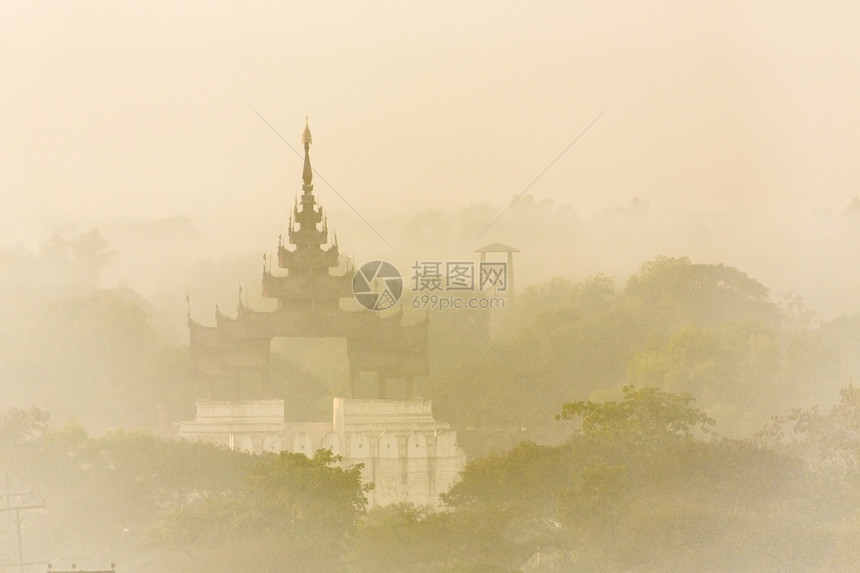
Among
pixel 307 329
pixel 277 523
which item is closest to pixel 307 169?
pixel 307 329

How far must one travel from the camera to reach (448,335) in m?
51.6

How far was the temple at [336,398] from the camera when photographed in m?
44.2

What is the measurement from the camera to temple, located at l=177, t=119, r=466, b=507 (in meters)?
44.2

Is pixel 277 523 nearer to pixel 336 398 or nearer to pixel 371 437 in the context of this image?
pixel 371 437

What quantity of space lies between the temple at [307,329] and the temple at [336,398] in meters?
0.02

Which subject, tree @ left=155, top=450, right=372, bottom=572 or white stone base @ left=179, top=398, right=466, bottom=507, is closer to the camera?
tree @ left=155, top=450, right=372, bottom=572

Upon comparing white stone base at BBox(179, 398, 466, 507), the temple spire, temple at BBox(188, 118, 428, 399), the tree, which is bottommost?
the tree

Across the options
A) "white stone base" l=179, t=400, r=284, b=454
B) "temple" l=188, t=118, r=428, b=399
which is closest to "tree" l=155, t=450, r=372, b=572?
"white stone base" l=179, t=400, r=284, b=454

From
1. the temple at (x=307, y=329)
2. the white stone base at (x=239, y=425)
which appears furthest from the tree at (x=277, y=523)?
the temple at (x=307, y=329)

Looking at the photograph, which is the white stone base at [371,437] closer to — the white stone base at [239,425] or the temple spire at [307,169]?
the white stone base at [239,425]

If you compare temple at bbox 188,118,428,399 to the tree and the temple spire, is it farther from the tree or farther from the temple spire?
the tree

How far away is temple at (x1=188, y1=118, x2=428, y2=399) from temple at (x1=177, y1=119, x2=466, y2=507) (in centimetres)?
2

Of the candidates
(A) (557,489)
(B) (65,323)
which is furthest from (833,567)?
(B) (65,323)

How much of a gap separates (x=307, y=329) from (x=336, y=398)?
173 cm
